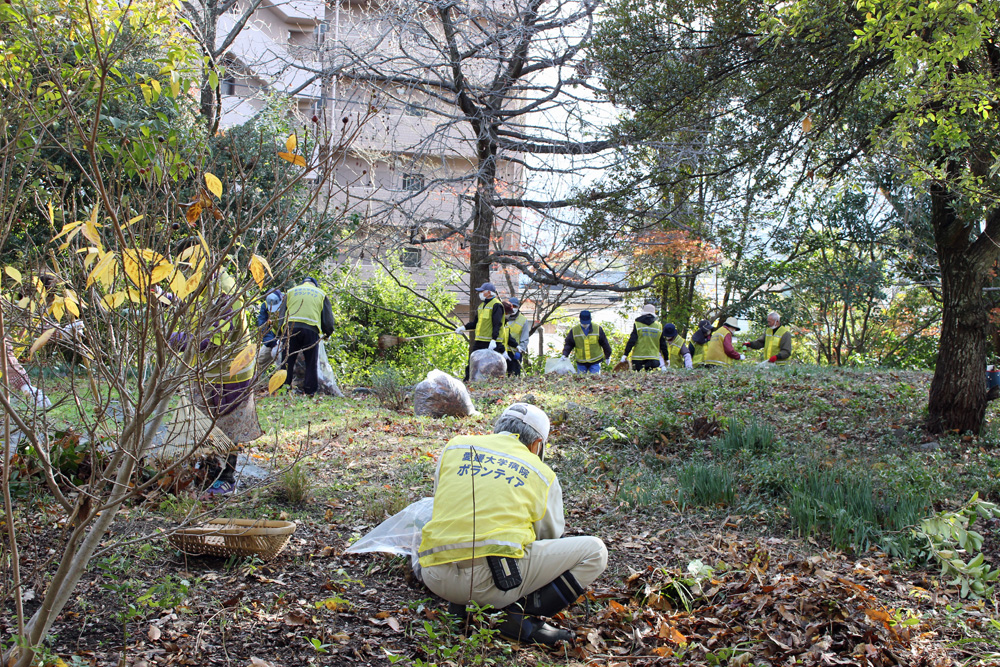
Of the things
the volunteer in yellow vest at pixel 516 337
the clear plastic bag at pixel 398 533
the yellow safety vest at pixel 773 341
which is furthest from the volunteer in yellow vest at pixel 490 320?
the clear plastic bag at pixel 398 533

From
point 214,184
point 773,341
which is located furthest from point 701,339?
point 214,184

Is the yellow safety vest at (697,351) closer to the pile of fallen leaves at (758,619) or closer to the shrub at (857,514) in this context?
the shrub at (857,514)

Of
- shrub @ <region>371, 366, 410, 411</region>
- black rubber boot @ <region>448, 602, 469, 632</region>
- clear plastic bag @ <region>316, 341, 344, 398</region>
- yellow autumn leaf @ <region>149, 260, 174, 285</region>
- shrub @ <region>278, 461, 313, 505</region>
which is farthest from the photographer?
clear plastic bag @ <region>316, 341, 344, 398</region>

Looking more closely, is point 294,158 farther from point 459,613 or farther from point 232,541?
point 232,541

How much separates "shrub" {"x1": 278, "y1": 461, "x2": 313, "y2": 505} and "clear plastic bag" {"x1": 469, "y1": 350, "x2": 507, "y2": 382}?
7.12 m

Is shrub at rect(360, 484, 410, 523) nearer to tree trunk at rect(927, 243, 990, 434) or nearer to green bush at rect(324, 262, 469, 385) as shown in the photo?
tree trunk at rect(927, 243, 990, 434)

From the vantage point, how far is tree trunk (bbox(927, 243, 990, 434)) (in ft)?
23.6

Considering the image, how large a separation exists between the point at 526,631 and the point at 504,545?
485 millimetres

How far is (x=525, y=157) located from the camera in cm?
1547

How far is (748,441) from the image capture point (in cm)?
662

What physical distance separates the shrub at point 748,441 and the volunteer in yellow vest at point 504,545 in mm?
3320

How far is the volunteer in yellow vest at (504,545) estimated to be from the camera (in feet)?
11.4

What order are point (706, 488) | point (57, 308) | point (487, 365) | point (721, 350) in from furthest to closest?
1. point (721, 350)
2. point (487, 365)
3. point (706, 488)
4. point (57, 308)

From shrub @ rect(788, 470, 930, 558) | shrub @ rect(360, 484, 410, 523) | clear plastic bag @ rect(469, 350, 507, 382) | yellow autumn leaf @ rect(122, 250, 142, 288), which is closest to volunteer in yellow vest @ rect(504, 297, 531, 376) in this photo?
clear plastic bag @ rect(469, 350, 507, 382)
